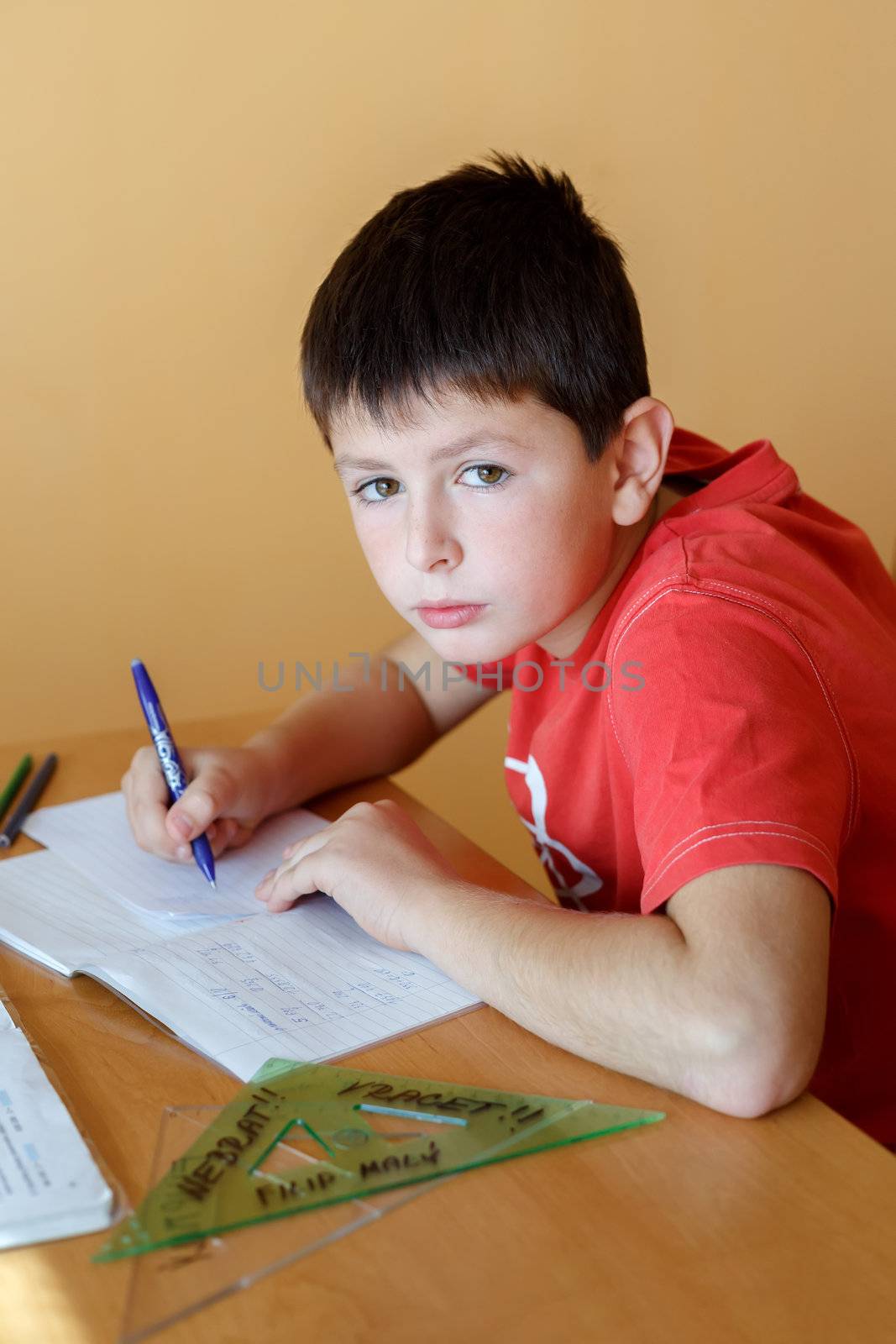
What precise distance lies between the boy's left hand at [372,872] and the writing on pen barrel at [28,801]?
25 centimetres

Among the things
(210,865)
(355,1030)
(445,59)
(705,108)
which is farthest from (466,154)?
(355,1030)

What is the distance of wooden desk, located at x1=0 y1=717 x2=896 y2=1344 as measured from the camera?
0.52 metres

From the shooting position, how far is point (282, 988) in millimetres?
795

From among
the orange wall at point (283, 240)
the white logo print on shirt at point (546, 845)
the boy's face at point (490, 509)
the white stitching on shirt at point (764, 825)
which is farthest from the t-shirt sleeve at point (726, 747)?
the orange wall at point (283, 240)

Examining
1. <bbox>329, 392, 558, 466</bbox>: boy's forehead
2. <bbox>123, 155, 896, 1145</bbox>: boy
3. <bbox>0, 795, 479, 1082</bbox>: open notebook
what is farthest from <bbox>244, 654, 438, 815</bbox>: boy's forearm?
<bbox>329, 392, 558, 466</bbox>: boy's forehead

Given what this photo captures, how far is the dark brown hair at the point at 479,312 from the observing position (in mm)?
895

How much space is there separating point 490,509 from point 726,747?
0.27 meters

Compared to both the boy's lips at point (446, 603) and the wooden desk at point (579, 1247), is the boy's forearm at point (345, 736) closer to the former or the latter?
the boy's lips at point (446, 603)

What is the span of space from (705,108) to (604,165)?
0.51 ft

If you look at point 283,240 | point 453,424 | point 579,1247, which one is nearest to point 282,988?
point 579,1247

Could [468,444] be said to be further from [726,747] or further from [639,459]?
[726,747]

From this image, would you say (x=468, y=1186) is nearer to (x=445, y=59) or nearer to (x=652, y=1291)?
(x=652, y=1291)

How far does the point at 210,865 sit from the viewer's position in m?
0.98

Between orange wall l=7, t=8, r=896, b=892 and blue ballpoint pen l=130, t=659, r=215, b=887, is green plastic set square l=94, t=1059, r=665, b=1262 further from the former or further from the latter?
orange wall l=7, t=8, r=896, b=892
